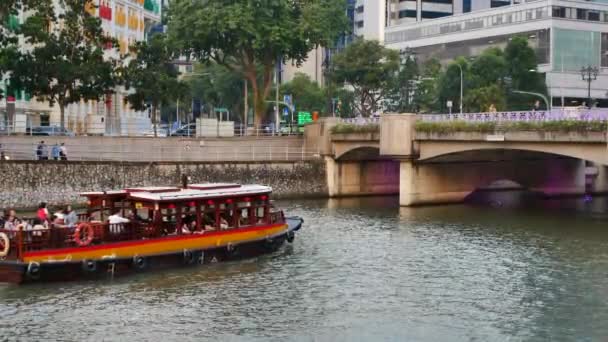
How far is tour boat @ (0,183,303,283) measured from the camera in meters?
35.8

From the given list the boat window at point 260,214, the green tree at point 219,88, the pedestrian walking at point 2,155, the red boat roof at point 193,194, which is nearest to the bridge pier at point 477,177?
the boat window at point 260,214

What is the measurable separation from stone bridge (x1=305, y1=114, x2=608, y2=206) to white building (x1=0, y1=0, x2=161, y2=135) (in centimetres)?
1787

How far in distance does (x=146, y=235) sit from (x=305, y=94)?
98030mm

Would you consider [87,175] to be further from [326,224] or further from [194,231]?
[194,231]

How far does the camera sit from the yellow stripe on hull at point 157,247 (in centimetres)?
3619

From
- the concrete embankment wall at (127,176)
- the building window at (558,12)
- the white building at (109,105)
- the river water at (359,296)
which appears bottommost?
the river water at (359,296)

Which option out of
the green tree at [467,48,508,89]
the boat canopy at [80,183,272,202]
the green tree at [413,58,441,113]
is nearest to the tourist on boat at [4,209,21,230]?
the boat canopy at [80,183,272,202]

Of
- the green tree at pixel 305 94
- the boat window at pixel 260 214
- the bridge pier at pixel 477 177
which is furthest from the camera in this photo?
the green tree at pixel 305 94

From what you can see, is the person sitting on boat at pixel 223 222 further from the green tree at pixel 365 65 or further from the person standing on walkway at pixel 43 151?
the green tree at pixel 365 65

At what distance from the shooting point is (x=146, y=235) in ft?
129

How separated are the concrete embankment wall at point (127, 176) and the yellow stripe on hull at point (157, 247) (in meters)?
21.2

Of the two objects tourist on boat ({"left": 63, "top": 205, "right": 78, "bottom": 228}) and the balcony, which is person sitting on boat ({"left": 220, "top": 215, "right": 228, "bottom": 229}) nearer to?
tourist on boat ({"left": 63, "top": 205, "right": 78, "bottom": 228})

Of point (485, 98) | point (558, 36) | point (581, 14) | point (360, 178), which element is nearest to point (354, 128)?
point (360, 178)

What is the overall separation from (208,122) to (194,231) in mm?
41756
